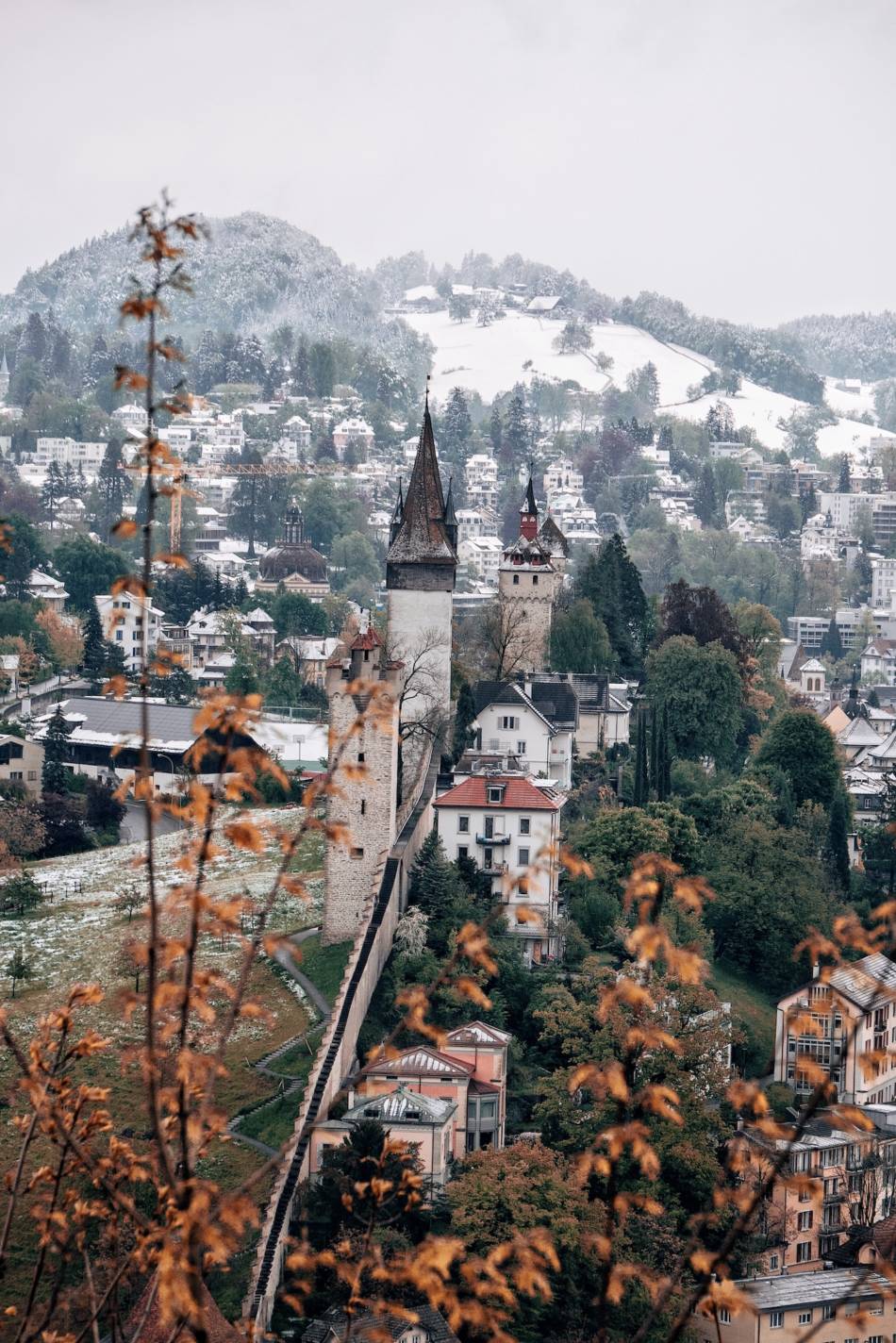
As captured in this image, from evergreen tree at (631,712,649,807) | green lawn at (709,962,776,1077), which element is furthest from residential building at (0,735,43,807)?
green lawn at (709,962,776,1077)

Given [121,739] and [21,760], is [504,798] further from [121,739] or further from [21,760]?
[21,760]

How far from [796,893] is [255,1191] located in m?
13.6

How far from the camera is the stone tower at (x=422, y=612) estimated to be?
35906 millimetres

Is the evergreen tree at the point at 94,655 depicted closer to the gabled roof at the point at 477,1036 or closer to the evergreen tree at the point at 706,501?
the gabled roof at the point at 477,1036

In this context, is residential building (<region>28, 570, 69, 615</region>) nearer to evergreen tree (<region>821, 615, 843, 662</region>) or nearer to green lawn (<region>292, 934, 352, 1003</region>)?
green lawn (<region>292, 934, 352, 1003</region>)

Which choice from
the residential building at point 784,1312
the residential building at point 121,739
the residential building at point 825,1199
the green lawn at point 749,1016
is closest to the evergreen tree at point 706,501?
the residential building at point 121,739

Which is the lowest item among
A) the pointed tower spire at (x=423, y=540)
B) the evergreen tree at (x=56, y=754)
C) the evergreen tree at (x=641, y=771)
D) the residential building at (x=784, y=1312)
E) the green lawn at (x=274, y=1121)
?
the residential building at (x=784, y=1312)

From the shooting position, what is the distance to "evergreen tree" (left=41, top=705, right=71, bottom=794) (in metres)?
47.6

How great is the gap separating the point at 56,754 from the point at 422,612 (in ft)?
50.0

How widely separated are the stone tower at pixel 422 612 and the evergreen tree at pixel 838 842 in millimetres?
9615

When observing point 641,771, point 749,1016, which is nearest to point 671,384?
point 641,771

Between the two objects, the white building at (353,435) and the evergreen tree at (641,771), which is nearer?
the evergreen tree at (641,771)

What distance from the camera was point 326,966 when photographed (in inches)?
1213

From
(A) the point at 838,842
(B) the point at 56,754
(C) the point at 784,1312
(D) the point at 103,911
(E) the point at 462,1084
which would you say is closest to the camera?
(C) the point at 784,1312
